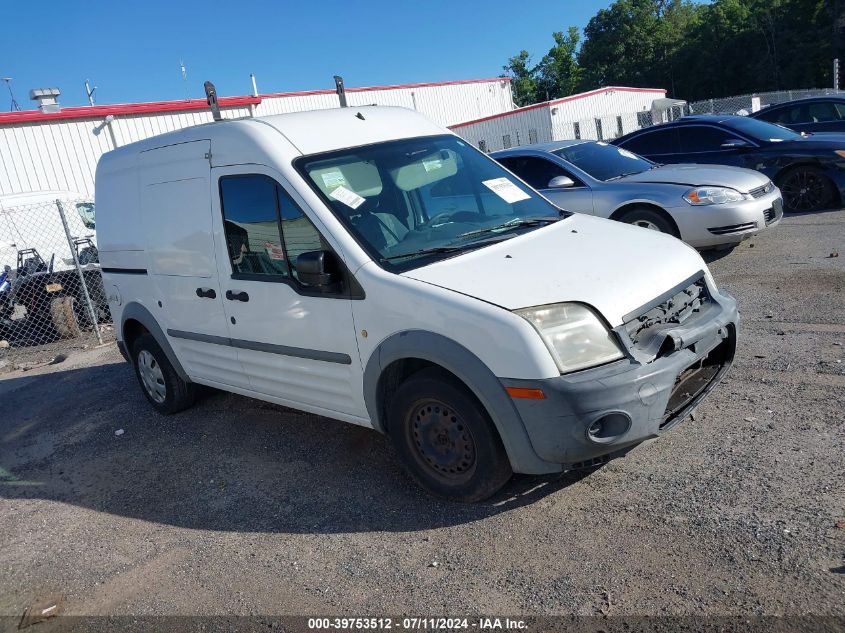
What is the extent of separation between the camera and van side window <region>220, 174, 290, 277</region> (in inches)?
173

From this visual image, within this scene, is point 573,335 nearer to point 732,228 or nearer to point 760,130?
point 732,228

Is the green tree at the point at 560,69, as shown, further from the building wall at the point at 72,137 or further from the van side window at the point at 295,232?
the van side window at the point at 295,232

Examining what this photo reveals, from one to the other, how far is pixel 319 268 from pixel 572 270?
1339 millimetres

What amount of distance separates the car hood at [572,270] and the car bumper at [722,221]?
3.90m

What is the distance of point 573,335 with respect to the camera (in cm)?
337

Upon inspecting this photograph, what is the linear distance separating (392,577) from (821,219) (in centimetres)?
881

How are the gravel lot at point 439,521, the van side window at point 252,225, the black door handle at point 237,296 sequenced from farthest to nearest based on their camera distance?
the black door handle at point 237,296
the van side window at point 252,225
the gravel lot at point 439,521

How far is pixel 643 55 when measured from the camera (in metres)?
61.6

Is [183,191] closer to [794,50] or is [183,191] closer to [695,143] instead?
[695,143]

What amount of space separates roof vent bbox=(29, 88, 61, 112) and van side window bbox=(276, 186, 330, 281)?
18.0m

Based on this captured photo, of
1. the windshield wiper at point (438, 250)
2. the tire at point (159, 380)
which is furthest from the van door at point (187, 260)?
the windshield wiper at point (438, 250)

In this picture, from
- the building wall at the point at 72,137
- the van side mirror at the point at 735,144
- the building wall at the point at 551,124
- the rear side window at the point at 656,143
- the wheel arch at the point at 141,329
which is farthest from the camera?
the building wall at the point at 551,124

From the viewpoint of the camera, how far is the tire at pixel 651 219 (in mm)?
8086

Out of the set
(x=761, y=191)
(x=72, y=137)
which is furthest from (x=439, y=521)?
(x=72, y=137)
